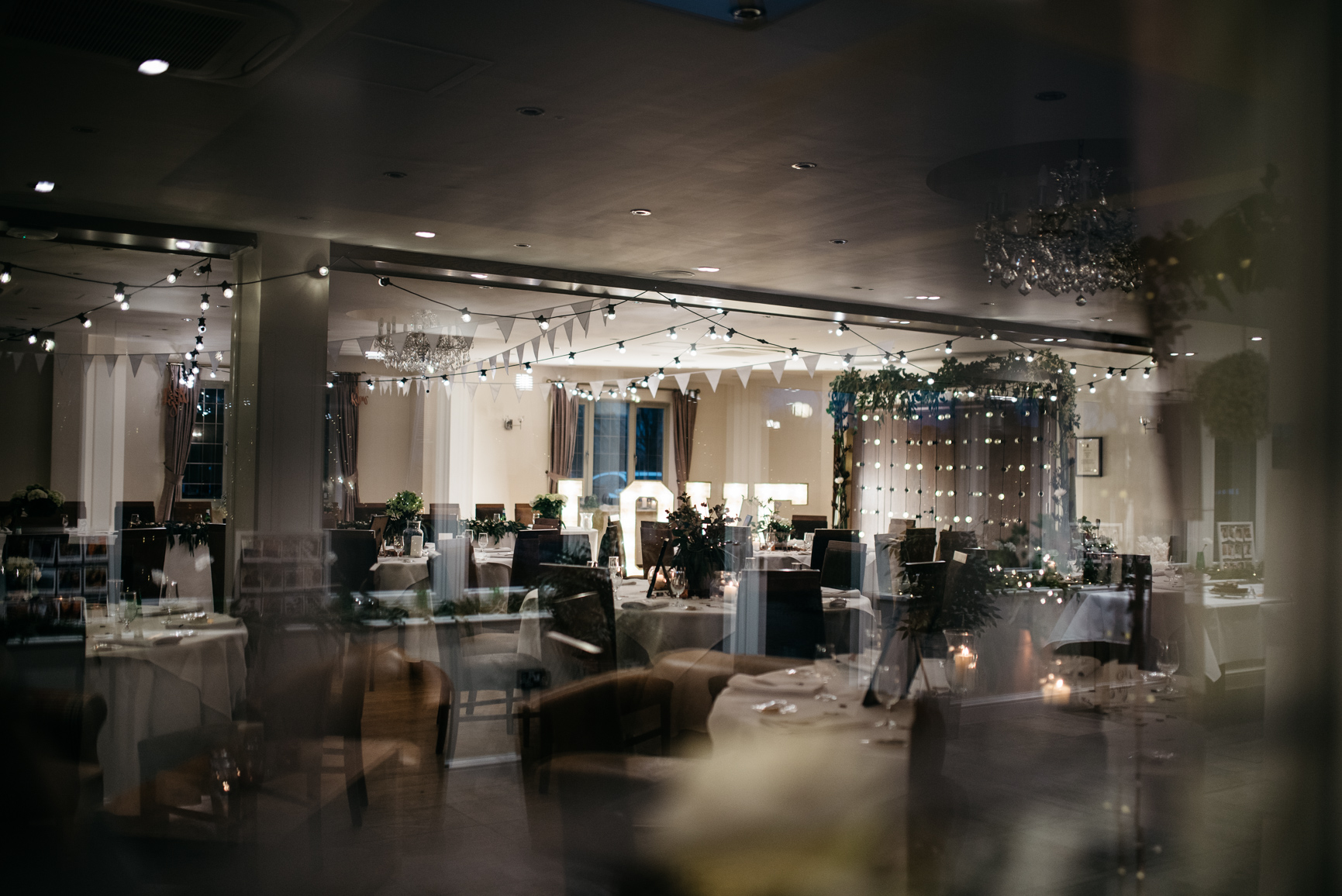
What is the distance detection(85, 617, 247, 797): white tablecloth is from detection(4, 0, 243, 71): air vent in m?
2.10

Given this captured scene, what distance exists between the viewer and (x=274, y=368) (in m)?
7.11

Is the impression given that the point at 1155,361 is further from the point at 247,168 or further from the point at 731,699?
the point at 247,168

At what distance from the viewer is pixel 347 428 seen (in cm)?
1335

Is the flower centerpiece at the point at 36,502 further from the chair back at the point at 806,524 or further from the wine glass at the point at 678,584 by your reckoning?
the chair back at the point at 806,524

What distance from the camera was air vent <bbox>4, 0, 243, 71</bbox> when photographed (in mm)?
2975

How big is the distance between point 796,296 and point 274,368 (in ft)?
14.7

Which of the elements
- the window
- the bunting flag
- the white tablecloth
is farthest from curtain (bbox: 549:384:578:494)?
the white tablecloth

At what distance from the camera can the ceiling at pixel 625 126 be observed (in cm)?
357

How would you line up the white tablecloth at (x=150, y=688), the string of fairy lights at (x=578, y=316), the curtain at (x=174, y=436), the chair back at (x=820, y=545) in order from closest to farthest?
the white tablecloth at (x=150, y=688), the string of fairy lights at (x=578, y=316), the chair back at (x=820, y=545), the curtain at (x=174, y=436)

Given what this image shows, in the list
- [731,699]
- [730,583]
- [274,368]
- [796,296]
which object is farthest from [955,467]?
[731,699]

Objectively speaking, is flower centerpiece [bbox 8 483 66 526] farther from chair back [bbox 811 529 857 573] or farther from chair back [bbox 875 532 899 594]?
chair back [bbox 875 532 899 594]

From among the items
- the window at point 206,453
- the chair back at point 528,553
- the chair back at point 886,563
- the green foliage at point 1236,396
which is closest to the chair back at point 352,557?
the chair back at point 528,553

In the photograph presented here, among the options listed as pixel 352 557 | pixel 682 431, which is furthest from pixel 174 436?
pixel 682 431

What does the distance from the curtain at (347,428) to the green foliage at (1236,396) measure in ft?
36.5
